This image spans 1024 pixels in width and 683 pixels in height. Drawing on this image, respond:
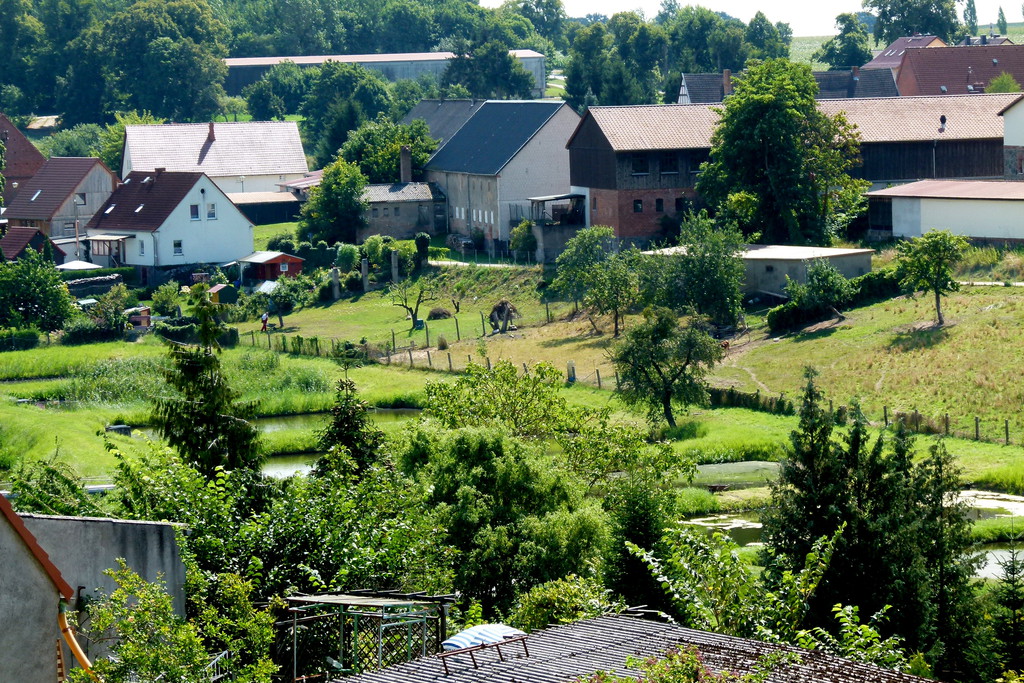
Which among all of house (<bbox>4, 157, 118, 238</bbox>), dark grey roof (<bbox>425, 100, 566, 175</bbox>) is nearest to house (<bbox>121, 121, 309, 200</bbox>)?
house (<bbox>4, 157, 118, 238</bbox>)

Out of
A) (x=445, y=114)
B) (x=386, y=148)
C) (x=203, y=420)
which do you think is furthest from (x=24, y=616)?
(x=445, y=114)

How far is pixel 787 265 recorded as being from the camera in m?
50.7

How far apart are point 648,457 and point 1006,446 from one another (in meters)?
11.3

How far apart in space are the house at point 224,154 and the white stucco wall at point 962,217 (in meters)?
42.0

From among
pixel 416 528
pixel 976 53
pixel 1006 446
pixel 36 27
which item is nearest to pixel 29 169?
pixel 36 27

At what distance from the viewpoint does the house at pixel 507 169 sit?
6769 centimetres

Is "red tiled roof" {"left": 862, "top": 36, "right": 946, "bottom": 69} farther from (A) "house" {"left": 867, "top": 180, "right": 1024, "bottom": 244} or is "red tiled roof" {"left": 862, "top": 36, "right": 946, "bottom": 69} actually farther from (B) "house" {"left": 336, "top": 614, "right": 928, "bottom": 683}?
(B) "house" {"left": 336, "top": 614, "right": 928, "bottom": 683}

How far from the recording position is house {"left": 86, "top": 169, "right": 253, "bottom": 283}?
68.8 metres

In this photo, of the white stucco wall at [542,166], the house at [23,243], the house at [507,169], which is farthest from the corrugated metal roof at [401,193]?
the house at [23,243]

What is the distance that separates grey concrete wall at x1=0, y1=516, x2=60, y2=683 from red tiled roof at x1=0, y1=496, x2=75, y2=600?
0.04 metres

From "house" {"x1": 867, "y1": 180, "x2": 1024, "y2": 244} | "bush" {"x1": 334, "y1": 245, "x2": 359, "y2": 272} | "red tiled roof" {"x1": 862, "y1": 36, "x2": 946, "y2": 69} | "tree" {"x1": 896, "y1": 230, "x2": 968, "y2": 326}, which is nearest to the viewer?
"tree" {"x1": 896, "y1": 230, "x2": 968, "y2": 326}

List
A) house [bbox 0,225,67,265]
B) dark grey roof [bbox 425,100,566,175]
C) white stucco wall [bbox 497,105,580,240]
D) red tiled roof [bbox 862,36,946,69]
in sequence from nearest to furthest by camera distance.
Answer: white stucco wall [bbox 497,105,580,240] < house [bbox 0,225,67,265] < dark grey roof [bbox 425,100,566,175] < red tiled roof [bbox 862,36,946,69]

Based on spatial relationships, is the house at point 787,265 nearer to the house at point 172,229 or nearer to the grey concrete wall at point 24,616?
the house at point 172,229

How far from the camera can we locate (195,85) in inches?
4697
